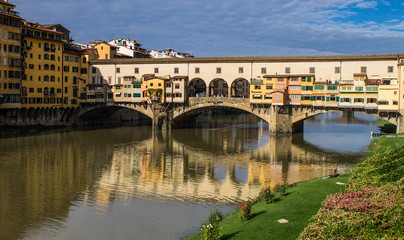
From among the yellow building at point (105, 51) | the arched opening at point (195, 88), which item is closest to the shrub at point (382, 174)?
the arched opening at point (195, 88)

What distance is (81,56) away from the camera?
67.2m

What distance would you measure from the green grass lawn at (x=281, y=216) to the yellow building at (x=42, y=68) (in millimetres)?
49676

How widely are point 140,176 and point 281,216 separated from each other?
15501 mm

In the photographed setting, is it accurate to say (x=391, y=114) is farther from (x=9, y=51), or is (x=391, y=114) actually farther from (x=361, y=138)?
(x=9, y=51)

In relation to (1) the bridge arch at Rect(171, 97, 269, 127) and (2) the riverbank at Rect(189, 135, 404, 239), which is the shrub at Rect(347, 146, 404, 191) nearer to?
(2) the riverbank at Rect(189, 135, 404, 239)

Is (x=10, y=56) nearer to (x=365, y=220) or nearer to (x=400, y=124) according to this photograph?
(x=400, y=124)

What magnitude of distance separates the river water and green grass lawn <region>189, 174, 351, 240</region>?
279cm

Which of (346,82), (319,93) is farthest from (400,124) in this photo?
(319,93)

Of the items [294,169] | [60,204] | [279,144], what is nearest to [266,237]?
[60,204]

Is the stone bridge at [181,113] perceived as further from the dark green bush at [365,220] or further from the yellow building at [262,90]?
the dark green bush at [365,220]

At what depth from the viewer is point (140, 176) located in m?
29.6

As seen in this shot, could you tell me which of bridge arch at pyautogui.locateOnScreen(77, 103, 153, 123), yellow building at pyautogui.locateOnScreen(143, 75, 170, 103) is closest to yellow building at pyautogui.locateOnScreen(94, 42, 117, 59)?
bridge arch at pyautogui.locateOnScreen(77, 103, 153, 123)

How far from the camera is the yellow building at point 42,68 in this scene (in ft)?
191

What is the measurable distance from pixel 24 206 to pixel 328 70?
150ft
